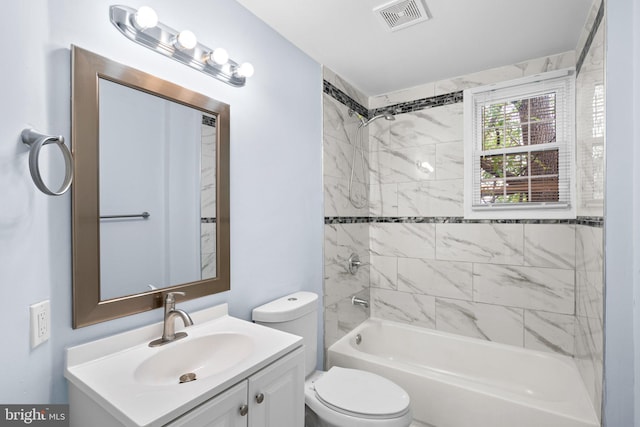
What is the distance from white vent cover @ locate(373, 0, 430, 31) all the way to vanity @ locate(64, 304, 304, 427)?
68.7 inches

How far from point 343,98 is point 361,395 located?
215 cm

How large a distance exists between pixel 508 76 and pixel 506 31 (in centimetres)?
55

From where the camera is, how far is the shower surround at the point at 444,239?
209cm

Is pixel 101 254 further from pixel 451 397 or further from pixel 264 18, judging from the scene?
pixel 451 397

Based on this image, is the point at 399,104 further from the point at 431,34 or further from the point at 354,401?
the point at 354,401

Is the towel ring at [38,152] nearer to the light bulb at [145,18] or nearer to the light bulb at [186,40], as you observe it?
the light bulb at [145,18]

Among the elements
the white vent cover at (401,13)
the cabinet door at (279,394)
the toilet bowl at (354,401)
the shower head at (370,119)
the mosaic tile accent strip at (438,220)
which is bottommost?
the toilet bowl at (354,401)

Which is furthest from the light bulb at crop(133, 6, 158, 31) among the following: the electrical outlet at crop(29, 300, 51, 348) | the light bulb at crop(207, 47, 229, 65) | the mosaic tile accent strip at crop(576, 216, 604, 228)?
the mosaic tile accent strip at crop(576, 216, 604, 228)

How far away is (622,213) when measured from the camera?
55.0 inches

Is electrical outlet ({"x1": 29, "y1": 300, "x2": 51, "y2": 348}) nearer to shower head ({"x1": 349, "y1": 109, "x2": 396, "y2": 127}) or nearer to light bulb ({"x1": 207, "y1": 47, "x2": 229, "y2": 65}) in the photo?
light bulb ({"x1": 207, "y1": 47, "x2": 229, "y2": 65})

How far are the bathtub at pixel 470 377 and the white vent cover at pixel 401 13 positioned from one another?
6.97ft

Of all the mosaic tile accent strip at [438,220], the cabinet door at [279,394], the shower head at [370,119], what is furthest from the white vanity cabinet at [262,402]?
the shower head at [370,119]

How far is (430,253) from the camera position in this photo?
270 cm

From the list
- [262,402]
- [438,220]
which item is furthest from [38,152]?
[438,220]
